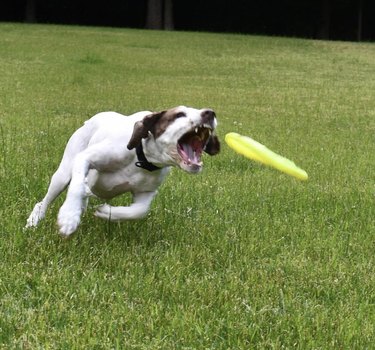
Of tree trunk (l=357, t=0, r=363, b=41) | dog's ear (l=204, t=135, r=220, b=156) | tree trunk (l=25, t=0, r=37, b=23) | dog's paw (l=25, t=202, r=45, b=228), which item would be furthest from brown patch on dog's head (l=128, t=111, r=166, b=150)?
tree trunk (l=357, t=0, r=363, b=41)

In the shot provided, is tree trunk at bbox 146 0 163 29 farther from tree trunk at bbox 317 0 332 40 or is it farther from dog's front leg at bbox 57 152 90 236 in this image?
dog's front leg at bbox 57 152 90 236

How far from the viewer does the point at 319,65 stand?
832 inches

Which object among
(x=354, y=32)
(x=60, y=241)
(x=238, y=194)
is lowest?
(x=354, y=32)

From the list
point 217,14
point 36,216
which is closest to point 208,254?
point 36,216

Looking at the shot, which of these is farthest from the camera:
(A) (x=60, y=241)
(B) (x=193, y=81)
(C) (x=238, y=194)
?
(B) (x=193, y=81)

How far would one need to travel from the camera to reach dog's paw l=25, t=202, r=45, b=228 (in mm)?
4131

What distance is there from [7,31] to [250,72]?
1196cm

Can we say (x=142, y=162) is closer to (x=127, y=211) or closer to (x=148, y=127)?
(x=148, y=127)

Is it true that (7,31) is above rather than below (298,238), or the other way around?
below

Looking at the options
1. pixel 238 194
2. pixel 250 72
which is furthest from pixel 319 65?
pixel 238 194

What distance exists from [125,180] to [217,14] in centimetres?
3602

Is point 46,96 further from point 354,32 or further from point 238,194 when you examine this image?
point 354,32

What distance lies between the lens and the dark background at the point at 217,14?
38.6 metres

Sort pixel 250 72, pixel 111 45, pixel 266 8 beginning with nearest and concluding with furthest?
pixel 250 72 → pixel 111 45 → pixel 266 8
